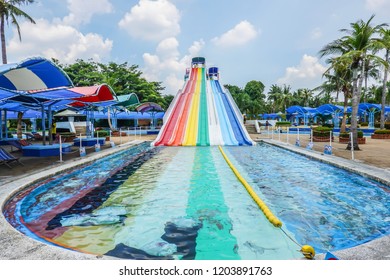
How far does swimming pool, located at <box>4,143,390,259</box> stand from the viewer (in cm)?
416

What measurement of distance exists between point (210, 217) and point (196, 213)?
0.34 meters

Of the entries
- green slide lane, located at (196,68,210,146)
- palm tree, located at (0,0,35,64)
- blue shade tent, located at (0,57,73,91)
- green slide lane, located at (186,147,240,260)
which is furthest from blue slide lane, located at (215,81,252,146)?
palm tree, located at (0,0,35,64)

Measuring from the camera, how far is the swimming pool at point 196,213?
164 inches

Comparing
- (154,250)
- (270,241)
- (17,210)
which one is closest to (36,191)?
(17,210)

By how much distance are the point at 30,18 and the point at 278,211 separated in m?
24.5

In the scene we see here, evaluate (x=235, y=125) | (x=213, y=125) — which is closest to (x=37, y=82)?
(x=213, y=125)

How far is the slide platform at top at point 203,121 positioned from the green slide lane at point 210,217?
353 inches

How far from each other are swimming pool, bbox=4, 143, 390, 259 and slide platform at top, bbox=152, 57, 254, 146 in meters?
8.69

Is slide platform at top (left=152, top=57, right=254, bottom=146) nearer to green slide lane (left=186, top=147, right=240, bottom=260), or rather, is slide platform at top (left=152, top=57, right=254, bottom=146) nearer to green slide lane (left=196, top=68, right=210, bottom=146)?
green slide lane (left=196, top=68, right=210, bottom=146)

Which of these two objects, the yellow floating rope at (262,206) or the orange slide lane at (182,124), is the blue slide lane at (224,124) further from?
the yellow floating rope at (262,206)

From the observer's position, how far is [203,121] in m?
21.3

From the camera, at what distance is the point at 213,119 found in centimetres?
2166

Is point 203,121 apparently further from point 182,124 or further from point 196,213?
point 196,213
